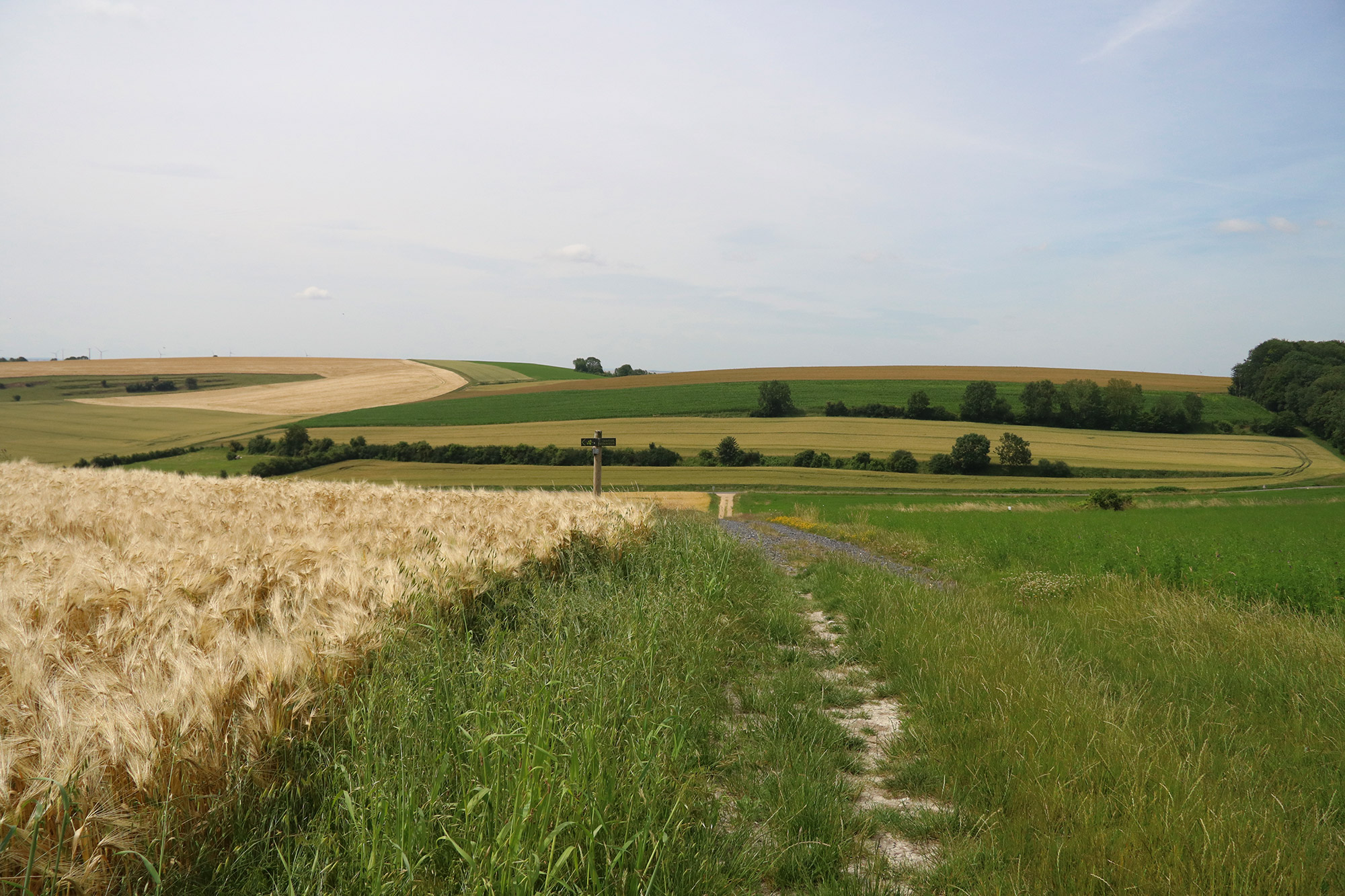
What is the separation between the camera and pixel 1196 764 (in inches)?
152

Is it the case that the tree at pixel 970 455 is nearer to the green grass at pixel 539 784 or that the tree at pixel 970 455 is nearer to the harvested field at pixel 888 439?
the harvested field at pixel 888 439

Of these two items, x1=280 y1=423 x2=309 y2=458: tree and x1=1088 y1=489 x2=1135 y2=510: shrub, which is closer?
x1=1088 y1=489 x2=1135 y2=510: shrub

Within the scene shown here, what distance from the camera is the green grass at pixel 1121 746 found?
3002 mm

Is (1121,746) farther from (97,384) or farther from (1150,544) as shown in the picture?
(97,384)

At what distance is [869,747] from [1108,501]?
4039cm

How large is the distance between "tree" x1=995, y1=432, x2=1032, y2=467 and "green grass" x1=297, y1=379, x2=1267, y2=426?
57.6ft

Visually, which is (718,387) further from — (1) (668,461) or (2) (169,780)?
(2) (169,780)

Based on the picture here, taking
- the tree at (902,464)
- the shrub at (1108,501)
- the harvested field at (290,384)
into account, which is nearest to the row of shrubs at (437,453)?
the harvested field at (290,384)

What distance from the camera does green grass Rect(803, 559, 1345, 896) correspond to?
3.00 meters

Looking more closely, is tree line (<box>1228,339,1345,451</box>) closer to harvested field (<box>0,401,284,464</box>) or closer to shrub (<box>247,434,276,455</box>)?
shrub (<box>247,434,276,455</box>)

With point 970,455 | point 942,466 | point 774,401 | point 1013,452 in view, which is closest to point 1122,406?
point 1013,452

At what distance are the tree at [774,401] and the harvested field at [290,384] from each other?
1605 inches

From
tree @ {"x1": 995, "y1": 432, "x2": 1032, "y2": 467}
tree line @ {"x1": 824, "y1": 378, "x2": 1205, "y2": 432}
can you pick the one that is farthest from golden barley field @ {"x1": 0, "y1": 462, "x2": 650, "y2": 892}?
tree line @ {"x1": 824, "y1": 378, "x2": 1205, "y2": 432}

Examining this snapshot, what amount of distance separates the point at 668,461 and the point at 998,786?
55.5 metres
